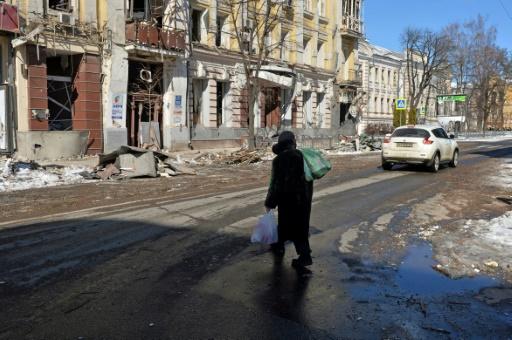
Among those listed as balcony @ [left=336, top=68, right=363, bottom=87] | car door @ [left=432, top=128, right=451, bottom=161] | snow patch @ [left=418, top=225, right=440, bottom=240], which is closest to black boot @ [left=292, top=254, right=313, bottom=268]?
snow patch @ [left=418, top=225, right=440, bottom=240]

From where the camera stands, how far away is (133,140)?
84.3 ft

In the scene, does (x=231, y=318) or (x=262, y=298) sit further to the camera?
(x=262, y=298)

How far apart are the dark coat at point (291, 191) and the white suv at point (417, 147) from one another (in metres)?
12.9

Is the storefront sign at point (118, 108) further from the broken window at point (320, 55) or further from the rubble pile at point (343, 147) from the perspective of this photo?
the broken window at point (320, 55)

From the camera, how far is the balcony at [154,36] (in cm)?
2371

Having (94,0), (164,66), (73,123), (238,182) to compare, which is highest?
(94,0)

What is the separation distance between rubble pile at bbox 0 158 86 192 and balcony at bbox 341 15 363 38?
30150 millimetres

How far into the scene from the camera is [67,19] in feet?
70.0

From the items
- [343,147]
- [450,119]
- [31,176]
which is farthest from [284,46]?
[450,119]

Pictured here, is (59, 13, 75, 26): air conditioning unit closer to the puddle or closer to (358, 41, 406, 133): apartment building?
the puddle

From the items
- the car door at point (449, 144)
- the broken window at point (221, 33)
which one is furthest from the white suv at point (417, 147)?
the broken window at point (221, 33)

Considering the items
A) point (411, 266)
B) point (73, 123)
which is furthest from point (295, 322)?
point (73, 123)

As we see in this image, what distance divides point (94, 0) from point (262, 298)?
2036 centimetres

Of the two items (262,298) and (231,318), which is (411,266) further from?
(231,318)
